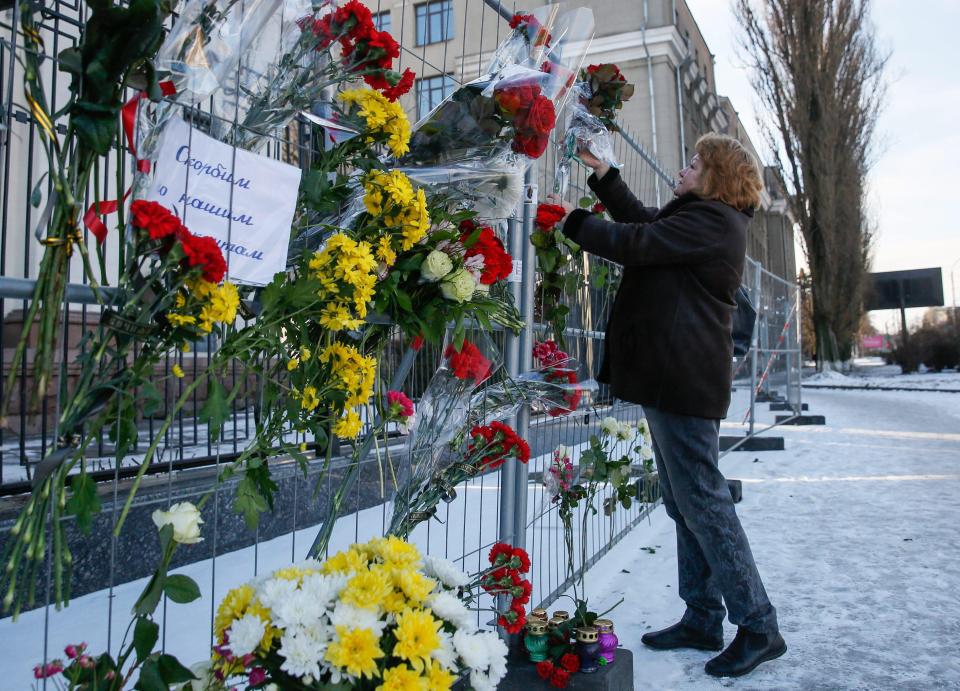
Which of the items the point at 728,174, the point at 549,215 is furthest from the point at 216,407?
the point at 728,174

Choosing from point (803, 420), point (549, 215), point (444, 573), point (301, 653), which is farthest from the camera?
point (803, 420)

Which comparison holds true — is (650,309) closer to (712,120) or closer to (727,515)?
(727,515)

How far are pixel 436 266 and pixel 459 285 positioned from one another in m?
0.06

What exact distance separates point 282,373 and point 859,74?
23651 millimetres

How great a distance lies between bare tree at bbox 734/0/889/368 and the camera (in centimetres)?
2028

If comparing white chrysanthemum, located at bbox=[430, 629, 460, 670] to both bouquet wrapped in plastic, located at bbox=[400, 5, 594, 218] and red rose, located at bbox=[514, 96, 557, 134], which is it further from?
red rose, located at bbox=[514, 96, 557, 134]

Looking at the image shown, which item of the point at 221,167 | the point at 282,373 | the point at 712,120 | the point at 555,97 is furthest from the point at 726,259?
the point at 712,120

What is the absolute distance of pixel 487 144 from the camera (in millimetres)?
1812

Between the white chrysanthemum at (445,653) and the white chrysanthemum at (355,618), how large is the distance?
0.30 ft

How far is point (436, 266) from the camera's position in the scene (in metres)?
1.51

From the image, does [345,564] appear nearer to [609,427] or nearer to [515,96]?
[515,96]

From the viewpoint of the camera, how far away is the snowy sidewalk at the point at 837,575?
2.23 metres

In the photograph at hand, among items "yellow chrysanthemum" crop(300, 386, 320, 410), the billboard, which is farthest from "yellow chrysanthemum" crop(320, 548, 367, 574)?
the billboard

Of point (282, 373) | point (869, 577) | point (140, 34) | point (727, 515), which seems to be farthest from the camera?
point (869, 577)
